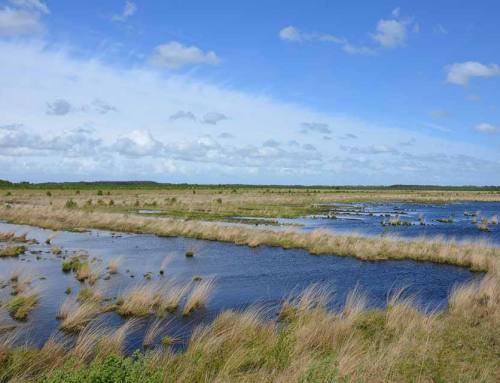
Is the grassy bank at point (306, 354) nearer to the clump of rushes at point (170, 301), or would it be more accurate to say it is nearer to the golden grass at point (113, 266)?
the clump of rushes at point (170, 301)

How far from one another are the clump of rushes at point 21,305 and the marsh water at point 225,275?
0.29 meters

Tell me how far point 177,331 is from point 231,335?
313cm

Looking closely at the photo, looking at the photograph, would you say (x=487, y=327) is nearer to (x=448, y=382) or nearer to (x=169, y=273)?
(x=448, y=382)

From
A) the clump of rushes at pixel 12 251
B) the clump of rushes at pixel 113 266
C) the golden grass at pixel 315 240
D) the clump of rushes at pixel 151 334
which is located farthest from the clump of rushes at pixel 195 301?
the clump of rushes at pixel 12 251

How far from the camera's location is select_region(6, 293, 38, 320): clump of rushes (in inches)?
579

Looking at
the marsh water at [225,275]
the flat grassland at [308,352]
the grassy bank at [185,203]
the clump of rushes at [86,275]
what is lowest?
the marsh water at [225,275]

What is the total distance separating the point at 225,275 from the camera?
22.5 m

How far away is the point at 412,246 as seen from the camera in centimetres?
2955

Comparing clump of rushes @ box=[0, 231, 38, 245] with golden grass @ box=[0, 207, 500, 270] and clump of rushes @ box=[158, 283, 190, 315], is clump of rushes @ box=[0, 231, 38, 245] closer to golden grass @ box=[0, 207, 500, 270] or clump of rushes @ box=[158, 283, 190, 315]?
golden grass @ box=[0, 207, 500, 270]

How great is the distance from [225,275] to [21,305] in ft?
31.5

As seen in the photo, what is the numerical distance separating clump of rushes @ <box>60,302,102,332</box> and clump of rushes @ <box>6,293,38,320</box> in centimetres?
143

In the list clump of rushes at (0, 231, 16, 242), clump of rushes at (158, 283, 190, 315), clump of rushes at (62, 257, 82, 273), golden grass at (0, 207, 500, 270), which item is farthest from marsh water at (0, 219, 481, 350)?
clump of rushes at (0, 231, 16, 242)

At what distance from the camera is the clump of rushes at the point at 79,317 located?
13.5 meters

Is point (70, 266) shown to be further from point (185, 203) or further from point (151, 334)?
point (185, 203)
